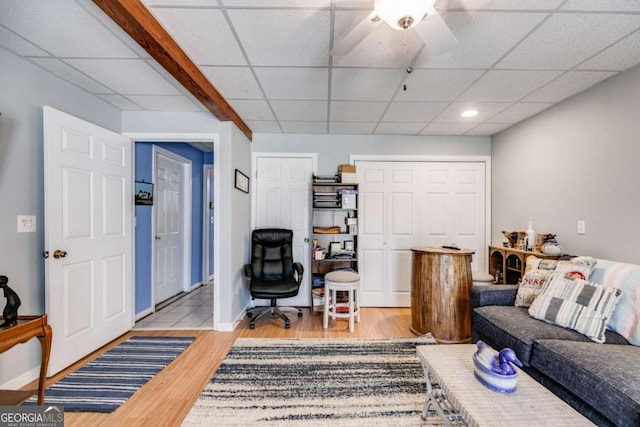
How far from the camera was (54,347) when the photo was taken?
206 centimetres

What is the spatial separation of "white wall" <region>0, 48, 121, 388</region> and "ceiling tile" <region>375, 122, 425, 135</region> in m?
3.14

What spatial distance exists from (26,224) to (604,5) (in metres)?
3.87

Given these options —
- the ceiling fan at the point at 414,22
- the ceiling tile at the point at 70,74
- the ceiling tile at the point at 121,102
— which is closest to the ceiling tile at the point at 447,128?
the ceiling fan at the point at 414,22

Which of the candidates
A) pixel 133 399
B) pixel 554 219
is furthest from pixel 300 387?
pixel 554 219

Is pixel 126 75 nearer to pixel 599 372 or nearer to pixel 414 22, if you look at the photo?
pixel 414 22

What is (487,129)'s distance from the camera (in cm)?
342

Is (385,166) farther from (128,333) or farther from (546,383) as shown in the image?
(128,333)

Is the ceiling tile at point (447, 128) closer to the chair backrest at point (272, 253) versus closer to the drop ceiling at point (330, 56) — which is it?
the drop ceiling at point (330, 56)

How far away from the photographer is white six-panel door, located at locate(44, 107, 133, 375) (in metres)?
2.04

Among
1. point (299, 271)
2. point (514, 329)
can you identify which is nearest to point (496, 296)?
point (514, 329)

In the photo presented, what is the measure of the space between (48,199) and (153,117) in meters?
1.33

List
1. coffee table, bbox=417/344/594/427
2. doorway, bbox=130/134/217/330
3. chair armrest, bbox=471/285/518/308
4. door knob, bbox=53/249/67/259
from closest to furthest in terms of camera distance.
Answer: coffee table, bbox=417/344/594/427, door knob, bbox=53/249/67/259, chair armrest, bbox=471/285/518/308, doorway, bbox=130/134/217/330

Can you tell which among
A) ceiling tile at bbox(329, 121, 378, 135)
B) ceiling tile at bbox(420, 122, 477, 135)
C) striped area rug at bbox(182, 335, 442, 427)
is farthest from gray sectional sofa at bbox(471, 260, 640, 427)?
ceiling tile at bbox(329, 121, 378, 135)

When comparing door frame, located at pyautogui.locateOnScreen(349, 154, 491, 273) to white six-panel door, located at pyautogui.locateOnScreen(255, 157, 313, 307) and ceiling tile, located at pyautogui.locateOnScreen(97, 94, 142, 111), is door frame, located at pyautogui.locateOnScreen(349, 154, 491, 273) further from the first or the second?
ceiling tile, located at pyautogui.locateOnScreen(97, 94, 142, 111)
